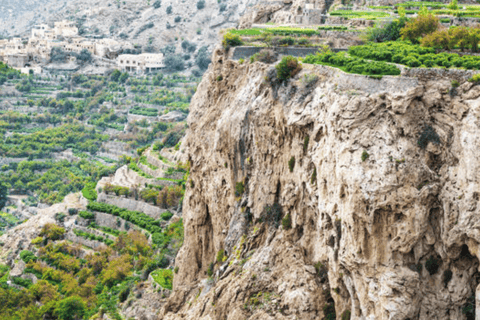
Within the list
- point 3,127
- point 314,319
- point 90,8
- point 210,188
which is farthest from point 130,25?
point 314,319

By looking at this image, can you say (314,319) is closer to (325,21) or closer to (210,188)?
(210,188)

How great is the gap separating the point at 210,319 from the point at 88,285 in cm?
2443

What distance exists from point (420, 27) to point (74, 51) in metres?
114

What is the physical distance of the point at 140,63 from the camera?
455 feet

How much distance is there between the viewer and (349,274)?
26.8 meters

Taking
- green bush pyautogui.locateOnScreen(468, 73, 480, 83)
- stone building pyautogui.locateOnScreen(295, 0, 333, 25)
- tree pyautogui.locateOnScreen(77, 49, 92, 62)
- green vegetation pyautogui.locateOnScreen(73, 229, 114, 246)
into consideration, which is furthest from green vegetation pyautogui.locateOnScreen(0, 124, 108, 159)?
green bush pyautogui.locateOnScreen(468, 73, 480, 83)

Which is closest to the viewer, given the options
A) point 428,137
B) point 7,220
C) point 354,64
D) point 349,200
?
point 428,137

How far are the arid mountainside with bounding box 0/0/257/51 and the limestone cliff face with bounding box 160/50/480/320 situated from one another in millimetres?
119889

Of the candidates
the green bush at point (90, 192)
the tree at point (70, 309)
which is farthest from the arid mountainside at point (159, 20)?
the tree at point (70, 309)

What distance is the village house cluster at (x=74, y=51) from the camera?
138125 millimetres

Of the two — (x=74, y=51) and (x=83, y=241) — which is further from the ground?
(x=74, y=51)

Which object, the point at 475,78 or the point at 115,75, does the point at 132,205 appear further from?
the point at 115,75

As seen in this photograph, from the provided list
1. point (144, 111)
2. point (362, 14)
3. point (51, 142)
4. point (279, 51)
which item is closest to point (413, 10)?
point (362, 14)

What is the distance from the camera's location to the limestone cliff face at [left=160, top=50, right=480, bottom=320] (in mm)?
24812
